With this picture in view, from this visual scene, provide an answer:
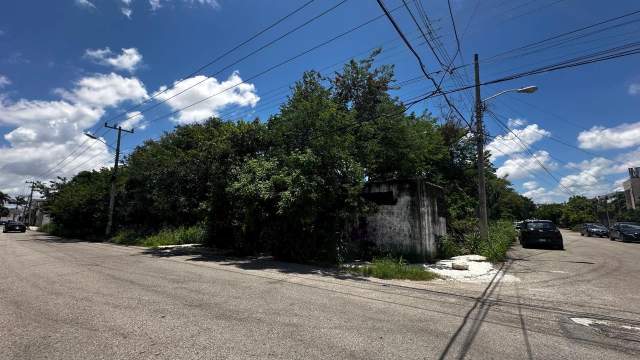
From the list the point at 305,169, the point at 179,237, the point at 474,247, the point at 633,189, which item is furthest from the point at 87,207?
the point at 633,189

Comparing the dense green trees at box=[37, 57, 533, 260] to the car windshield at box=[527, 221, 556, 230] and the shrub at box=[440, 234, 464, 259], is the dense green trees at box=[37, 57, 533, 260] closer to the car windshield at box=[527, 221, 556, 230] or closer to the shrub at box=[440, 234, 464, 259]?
the shrub at box=[440, 234, 464, 259]

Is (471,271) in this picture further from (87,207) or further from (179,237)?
(87,207)

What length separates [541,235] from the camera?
777 inches

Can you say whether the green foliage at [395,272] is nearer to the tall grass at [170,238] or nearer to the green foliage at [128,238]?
the tall grass at [170,238]

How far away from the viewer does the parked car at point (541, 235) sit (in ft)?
64.0

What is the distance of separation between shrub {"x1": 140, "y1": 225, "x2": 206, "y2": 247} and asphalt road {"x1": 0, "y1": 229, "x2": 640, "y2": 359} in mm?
12982

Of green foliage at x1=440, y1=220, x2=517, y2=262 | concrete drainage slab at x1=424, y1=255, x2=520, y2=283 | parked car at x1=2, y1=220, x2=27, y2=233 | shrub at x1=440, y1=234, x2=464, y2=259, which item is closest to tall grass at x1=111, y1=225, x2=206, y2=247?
shrub at x1=440, y1=234, x2=464, y2=259

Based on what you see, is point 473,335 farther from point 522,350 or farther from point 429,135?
point 429,135

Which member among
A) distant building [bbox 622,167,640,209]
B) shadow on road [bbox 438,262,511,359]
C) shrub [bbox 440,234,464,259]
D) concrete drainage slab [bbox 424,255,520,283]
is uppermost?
distant building [bbox 622,167,640,209]

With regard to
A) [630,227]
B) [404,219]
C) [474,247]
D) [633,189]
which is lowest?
[474,247]

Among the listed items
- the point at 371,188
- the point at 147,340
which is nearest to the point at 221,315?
the point at 147,340

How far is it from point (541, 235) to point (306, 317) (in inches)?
744

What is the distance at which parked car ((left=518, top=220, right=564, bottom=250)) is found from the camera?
19.5 metres

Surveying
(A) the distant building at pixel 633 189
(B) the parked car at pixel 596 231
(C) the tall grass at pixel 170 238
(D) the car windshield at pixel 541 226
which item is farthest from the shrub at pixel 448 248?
(A) the distant building at pixel 633 189
